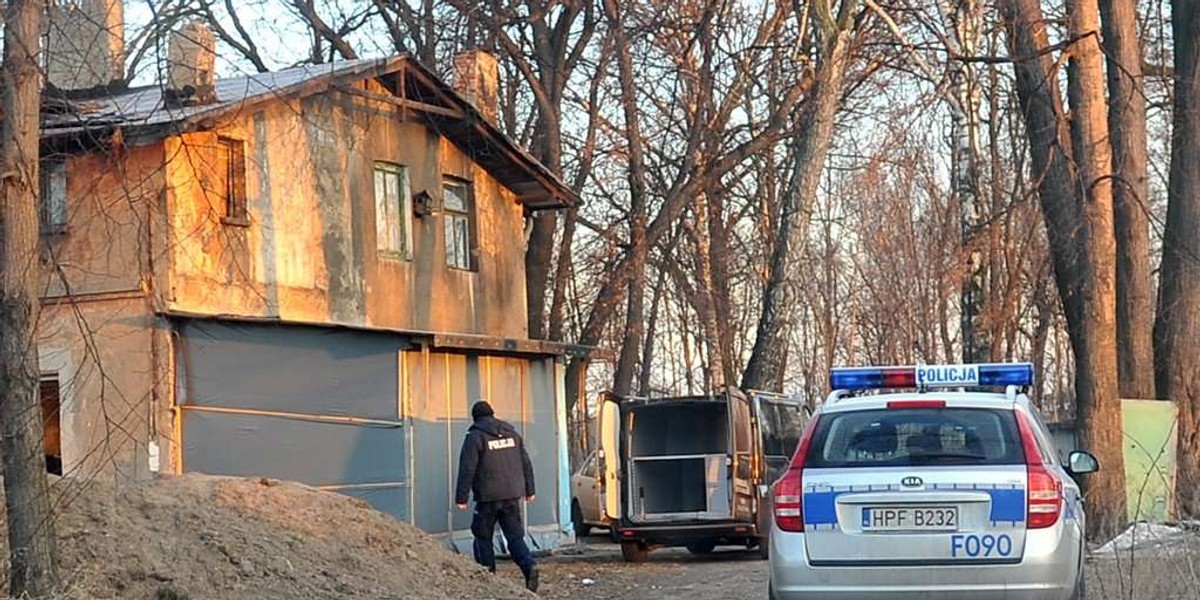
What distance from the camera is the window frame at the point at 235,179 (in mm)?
17297

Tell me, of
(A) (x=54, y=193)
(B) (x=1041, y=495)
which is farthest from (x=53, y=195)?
(B) (x=1041, y=495)

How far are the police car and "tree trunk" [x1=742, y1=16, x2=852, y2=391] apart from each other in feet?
39.5

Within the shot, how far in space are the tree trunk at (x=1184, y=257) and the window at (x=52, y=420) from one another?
12861 mm

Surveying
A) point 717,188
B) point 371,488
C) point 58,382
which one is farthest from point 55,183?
point 717,188

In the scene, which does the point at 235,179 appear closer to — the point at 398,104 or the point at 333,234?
the point at 333,234

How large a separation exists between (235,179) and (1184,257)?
11428 mm

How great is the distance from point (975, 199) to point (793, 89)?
4.74 meters

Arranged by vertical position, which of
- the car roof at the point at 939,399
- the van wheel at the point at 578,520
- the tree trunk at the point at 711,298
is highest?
the tree trunk at the point at 711,298

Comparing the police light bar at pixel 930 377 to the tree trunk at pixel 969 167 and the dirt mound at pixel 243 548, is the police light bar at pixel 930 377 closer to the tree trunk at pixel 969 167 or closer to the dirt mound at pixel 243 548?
the dirt mound at pixel 243 548

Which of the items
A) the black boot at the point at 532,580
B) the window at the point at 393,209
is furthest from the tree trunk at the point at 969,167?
the black boot at the point at 532,580

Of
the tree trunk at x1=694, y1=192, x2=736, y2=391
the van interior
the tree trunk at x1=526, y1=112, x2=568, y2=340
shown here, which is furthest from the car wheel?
the tree trunk at x1=694, y1=192, x2=736, y2=391

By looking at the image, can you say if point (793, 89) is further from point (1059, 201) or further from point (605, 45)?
point (1059, 201)

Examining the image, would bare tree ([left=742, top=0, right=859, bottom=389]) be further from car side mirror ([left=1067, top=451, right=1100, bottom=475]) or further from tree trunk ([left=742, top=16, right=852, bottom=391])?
car side mirror ([left=1067, top=451, right=1100, bottom=475])

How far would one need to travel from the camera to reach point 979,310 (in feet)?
77.0
